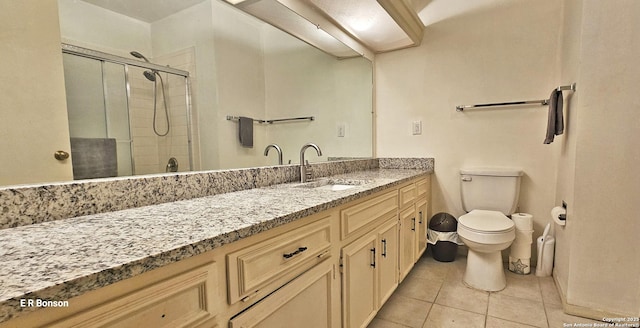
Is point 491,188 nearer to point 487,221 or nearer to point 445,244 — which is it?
point 487,221

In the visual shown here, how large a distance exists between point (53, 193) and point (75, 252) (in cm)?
40

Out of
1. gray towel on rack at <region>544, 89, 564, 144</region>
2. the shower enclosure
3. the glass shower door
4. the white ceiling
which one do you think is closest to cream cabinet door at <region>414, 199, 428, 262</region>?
gray towel on rack at <region>544, 89, 564, 144</region>

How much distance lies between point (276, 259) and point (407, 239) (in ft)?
4.26

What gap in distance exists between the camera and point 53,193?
2.58ft

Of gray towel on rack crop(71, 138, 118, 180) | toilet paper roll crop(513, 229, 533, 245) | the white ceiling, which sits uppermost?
the white ceiling

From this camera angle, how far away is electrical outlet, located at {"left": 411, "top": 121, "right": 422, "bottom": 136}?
2.50m

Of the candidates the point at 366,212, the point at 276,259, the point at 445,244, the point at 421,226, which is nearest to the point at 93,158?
the point at 276,259

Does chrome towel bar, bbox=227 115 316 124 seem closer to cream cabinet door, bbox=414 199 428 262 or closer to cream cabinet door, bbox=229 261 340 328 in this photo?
cream cabinet door, bbox=414 199 428 262

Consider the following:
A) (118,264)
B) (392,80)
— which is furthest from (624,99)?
(118,264)

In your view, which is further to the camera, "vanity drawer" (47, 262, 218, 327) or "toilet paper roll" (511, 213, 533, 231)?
"toilet paper roll" (511, 213, 533, 231)

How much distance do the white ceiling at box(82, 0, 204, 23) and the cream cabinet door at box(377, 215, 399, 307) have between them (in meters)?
1.83

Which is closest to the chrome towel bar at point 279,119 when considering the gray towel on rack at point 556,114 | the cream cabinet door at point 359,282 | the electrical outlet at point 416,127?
the electrical outlet at point 416,127

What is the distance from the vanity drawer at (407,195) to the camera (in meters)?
1.77

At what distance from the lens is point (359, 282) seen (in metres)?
1.26
